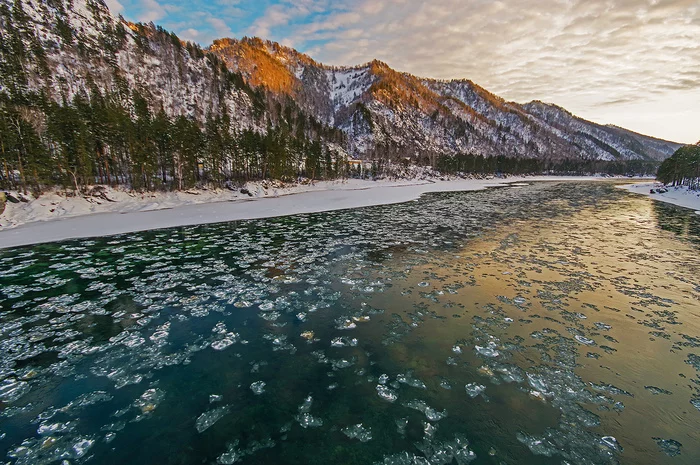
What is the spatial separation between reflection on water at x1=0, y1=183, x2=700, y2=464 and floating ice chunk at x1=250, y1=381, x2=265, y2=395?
0.07 m

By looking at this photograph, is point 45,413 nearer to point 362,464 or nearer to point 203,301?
point 203,301

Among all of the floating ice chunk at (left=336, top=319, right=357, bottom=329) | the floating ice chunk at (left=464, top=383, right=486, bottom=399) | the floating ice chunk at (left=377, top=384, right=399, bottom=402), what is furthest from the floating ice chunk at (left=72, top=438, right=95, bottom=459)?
the floating ice chunk at (left=464, top=383, right=486, bottom=399)

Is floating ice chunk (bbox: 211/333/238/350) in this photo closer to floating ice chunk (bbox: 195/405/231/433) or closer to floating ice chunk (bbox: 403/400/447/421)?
floating ice chunk (bbox: 195/405/231/433)

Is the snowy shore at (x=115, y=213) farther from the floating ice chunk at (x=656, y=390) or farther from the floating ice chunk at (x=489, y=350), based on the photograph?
the floating ice chunk at (x=656, y=390)

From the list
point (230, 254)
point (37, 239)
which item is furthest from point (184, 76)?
point (230, 254)

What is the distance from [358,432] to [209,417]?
313 centimetres

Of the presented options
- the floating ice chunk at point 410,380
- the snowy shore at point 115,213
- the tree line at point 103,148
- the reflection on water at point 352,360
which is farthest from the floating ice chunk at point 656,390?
→ the tree line at point 103,148

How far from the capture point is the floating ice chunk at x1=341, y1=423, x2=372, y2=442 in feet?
17.4

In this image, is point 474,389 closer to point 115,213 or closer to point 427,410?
point 427,410

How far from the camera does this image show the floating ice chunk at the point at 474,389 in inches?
250

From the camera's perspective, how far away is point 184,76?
388 ft

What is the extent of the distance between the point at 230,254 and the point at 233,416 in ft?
44.2

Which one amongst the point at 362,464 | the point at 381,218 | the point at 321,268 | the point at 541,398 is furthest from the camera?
the point at 381,218

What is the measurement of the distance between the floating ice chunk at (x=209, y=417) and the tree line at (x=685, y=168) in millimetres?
109364
